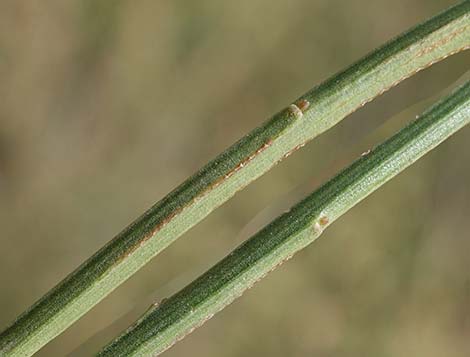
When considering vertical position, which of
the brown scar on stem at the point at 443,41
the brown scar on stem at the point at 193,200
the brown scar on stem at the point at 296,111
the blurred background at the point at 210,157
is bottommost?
the brown scar on stem at the point at 193,200

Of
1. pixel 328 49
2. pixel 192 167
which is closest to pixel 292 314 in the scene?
pixel 192 167

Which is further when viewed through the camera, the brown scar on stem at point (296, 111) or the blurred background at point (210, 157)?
the blurred background at point (210, 157)

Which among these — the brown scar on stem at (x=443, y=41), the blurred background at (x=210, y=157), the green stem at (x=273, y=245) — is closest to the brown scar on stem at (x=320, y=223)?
the green stem at (x=273, y=245)

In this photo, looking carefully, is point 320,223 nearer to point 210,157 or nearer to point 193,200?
point 193,200

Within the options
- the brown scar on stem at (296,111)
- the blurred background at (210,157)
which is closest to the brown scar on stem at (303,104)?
the brown scar on stem at (296,111)

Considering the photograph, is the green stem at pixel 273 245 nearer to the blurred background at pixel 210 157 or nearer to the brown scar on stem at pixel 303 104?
the brown scar on stem at pixel 303 104

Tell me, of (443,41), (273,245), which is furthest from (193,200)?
(443,41)

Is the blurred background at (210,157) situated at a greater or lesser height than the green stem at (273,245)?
greater
